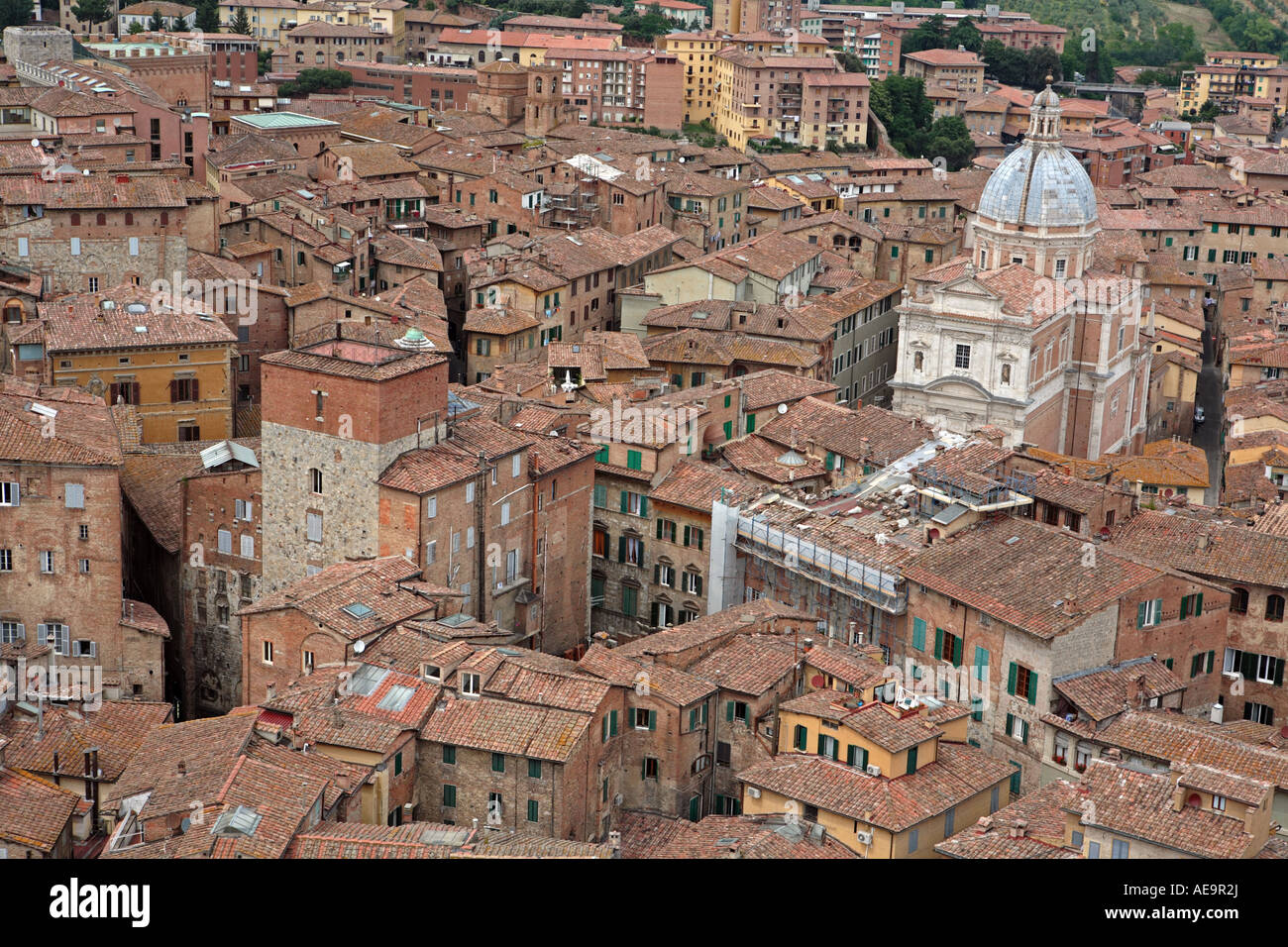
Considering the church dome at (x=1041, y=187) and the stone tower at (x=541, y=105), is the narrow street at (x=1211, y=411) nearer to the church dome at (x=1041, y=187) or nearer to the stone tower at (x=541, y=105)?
the church dome at (x=1041, y=187)

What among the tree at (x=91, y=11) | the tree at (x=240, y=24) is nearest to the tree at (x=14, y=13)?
the tree at (x=91, y=11)

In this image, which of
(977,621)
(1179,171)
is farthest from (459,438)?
(1179,171)

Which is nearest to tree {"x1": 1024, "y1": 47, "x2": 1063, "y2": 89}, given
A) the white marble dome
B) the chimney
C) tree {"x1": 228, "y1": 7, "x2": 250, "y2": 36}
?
tree {"x1": 228, "y1": 7, "x2": 250, "y2": 36}

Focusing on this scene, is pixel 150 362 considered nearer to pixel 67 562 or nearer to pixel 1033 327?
pixel 67 562

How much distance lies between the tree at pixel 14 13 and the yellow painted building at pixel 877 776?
92662mm

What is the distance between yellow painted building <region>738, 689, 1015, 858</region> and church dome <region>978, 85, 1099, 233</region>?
132ft

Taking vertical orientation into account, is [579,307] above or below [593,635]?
above

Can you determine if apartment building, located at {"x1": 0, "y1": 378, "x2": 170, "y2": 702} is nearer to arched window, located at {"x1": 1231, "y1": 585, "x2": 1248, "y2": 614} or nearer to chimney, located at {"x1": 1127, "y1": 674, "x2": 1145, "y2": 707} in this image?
chimney, located at {"x1": 1127, "y1": 674, "x2": 1145, "y2": 707}

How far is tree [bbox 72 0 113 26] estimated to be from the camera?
126688 millimetres

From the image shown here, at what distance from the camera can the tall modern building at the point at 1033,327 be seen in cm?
7112

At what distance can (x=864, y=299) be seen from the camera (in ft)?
256

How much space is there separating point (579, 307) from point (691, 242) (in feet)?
48.3

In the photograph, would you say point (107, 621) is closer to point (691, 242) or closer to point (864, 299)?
point (864, 299)
